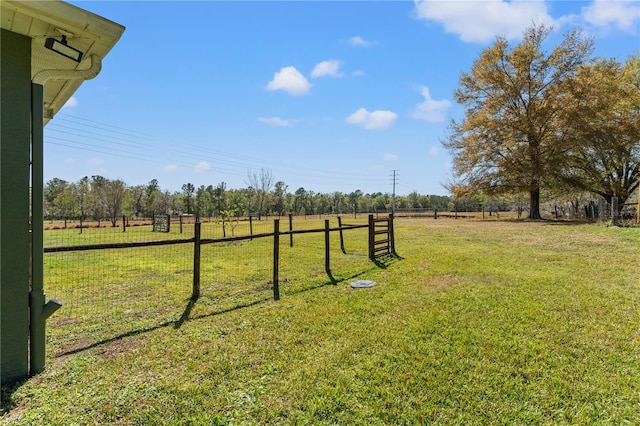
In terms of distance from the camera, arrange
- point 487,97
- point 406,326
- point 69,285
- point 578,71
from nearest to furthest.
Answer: point 406,326 → point 69,285 → point 578,71 → point 487,97

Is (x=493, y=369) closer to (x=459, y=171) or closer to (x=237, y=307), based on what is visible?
(x=237, y=307)

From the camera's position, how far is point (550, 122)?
18391 mm

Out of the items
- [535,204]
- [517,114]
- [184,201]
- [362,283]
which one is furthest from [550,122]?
[184,201]

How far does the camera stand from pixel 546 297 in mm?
4770

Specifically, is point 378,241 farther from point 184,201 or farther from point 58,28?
point 184,201

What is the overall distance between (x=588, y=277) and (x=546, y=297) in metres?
1.95

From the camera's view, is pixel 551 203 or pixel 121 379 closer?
pixel 121 379

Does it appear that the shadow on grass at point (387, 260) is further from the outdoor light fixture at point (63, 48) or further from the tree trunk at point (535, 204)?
the tree trunk at point (535, 204)

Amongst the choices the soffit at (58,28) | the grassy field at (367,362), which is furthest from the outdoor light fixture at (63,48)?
the grassy field at (367,362)

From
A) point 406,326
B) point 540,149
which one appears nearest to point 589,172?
point 540,149

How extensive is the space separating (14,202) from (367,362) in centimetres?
331

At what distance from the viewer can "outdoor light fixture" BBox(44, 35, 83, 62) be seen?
2.72m

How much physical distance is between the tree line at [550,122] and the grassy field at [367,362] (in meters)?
16.0

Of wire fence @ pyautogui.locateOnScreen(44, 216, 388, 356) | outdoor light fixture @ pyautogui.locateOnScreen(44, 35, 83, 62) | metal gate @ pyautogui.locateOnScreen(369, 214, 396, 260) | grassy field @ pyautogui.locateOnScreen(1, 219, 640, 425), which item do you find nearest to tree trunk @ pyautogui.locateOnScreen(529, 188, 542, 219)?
metal gate @ pyautogui.locateOnScreen(369, 214, 396, 260)
